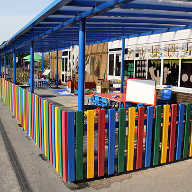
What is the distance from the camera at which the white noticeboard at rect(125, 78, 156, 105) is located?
5930 millimetres

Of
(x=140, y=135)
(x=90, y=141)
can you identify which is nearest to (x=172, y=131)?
(x=140, y=135)

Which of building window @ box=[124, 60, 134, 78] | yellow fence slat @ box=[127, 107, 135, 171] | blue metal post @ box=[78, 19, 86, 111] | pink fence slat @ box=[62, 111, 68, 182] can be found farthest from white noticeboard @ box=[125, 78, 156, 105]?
building window @ box=[124, 60, 134, 78]

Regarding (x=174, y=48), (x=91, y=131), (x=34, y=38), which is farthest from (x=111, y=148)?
(x=174, y=48)

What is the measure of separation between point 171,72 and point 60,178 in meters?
7.50

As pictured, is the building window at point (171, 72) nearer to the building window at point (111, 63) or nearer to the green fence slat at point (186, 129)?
the building window at point (111, 63)

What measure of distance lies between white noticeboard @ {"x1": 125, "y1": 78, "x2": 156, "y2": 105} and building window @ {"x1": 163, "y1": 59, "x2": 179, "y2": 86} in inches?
156

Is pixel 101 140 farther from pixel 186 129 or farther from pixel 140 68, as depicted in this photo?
pixel 140 68

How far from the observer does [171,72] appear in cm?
984

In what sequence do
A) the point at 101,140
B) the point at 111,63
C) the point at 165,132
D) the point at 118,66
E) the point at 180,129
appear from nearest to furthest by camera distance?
the point at 101,140 < the point at 165,132 < the point at 180,129 < the point at 118,66 < the point at 111,63

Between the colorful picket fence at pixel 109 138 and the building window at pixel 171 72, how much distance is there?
217 inches

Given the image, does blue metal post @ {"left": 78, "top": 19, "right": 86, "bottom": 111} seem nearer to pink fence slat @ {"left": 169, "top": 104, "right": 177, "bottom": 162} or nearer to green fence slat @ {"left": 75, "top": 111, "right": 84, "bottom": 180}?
green fence slat @ {"left": 75, "top": 111, "right": 84, "bottom": 180}

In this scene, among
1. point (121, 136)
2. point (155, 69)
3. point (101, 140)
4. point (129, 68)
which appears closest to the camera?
point (101, 140)

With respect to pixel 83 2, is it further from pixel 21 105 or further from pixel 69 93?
pixel 69 93

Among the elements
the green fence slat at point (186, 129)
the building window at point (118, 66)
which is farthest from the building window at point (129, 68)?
the green fence slat at point (186, 129)
